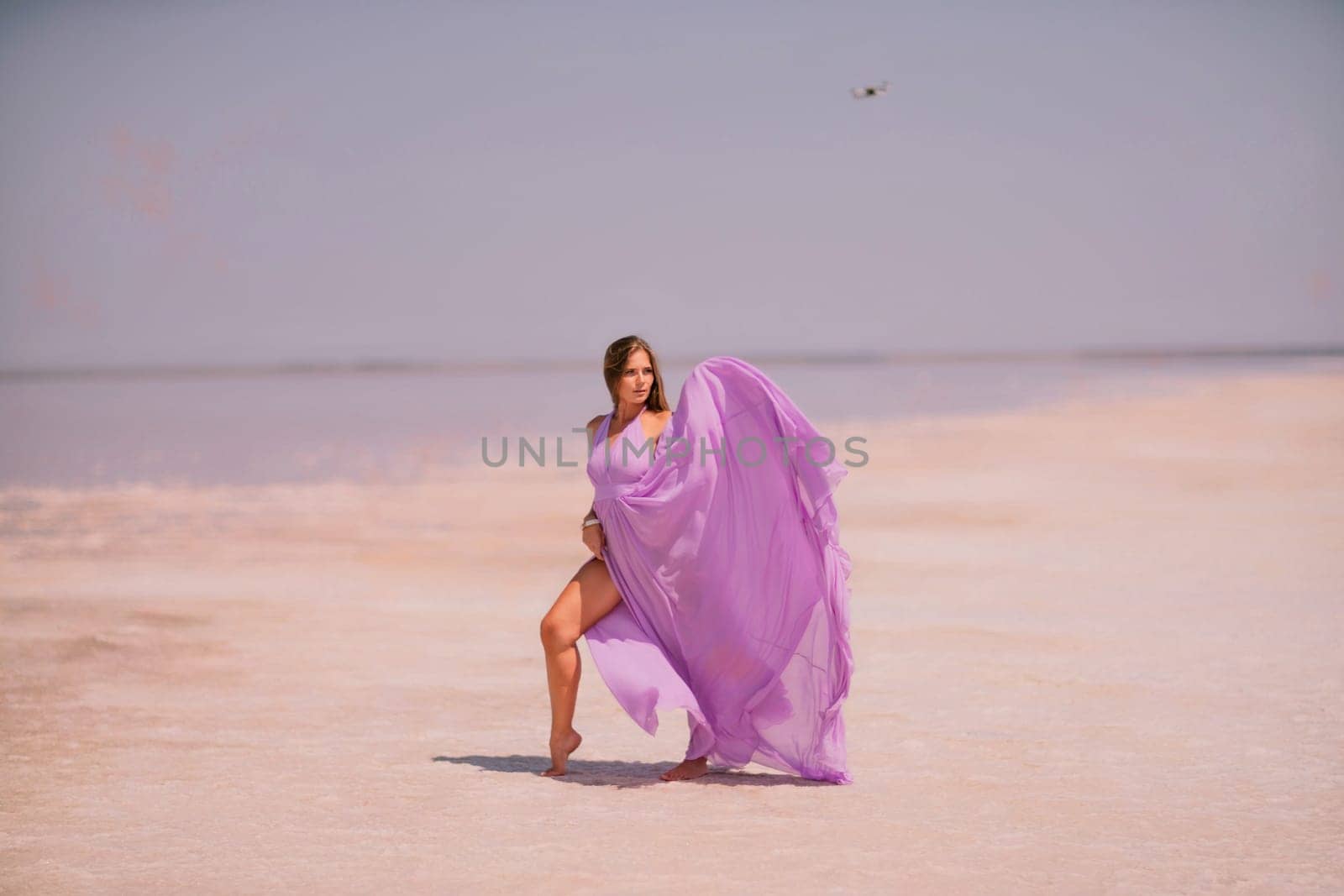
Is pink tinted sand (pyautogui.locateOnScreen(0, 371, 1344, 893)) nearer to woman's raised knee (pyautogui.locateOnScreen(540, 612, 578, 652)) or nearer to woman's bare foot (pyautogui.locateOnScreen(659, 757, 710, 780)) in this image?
woman's bare foot (pyautogui.locateOnScreen(659, 757, 710, 780))

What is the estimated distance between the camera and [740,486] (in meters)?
6.68

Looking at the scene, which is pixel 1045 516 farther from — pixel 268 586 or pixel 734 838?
pixel 734 838

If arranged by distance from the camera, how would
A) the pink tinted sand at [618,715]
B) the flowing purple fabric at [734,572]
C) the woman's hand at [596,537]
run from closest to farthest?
A: the pink tinted sand at [618,715], the flowing purple fabric at [734,572], the woman's hand at [596,537]

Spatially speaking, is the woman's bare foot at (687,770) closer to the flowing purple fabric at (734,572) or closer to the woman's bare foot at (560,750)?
the flowing purple fabric at (734,572)

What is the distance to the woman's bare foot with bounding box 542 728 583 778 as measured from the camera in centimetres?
664

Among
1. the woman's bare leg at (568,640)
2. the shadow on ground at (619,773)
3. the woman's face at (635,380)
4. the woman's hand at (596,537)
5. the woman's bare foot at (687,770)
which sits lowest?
the shadow on ground at (619,773)

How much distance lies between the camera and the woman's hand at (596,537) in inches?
263

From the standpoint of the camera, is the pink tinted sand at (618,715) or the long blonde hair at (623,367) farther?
the long blonde hair at (623,367)

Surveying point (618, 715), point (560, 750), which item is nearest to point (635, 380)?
point (560, 750)

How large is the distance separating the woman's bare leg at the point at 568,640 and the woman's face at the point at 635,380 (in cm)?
69

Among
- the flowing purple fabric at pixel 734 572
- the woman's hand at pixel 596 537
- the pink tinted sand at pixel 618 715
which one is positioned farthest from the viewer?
the woman's hand at pixel 596 537

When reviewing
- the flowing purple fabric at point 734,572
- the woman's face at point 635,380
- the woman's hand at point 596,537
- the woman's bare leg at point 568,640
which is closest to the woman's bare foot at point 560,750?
the woman's bare leg at point 568,640

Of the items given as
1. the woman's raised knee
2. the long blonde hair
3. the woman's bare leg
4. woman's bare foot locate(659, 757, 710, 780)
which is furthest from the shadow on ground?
the long blonde hair

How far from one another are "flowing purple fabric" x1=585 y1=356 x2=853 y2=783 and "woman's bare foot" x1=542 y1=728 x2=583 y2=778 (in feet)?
1.06
